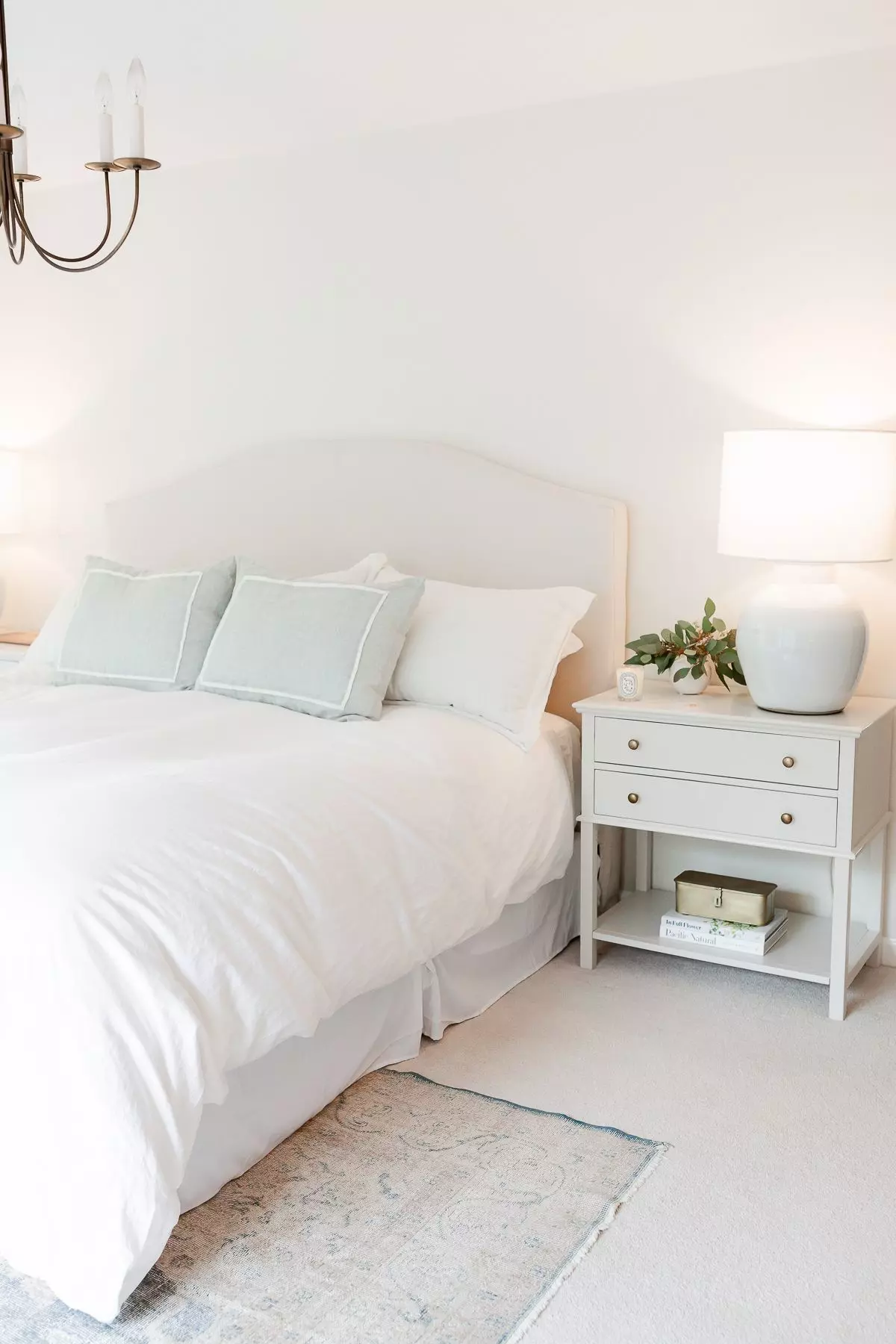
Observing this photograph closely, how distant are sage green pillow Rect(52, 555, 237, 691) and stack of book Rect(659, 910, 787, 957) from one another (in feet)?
4.55

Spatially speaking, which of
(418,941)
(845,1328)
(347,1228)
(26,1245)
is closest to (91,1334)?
(26,1245)

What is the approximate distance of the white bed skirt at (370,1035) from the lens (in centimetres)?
197

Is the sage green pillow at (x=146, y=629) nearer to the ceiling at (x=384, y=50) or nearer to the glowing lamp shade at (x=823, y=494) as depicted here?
the ceiling at (x=384, y=50)

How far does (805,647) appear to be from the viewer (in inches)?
106

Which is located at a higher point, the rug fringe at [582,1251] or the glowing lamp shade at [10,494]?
the glowing lamp shade at [10,494]

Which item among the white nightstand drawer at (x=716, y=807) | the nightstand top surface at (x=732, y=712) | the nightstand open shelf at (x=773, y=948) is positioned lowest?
the nightstand open shelf at (x=773, y=948)

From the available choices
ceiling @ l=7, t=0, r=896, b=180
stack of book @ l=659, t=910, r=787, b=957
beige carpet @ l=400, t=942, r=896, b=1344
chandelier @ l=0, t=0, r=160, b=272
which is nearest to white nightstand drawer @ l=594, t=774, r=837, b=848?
stack of book @ l=659, t=910, r=787, b=957

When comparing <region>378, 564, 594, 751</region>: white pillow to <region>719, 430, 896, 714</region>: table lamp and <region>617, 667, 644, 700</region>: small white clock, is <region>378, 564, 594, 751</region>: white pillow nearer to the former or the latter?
<region>617, 667, 644, 700</region>: small white clock

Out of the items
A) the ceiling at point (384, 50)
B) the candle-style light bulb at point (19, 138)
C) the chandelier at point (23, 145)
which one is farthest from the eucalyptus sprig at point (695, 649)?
the candle-style light bulb at point (19, 138)

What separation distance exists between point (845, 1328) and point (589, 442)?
2.25 meters

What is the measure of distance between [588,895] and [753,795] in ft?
1.64

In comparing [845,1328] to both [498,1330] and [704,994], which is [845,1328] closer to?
[498,1330]

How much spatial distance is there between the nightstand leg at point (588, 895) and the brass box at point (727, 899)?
0.68 feet

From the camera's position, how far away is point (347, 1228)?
188cm
